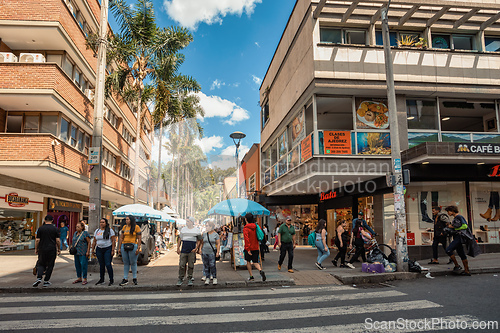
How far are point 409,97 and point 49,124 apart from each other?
15683mm

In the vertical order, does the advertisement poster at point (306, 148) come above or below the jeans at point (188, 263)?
above

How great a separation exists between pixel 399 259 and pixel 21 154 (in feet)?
45.7

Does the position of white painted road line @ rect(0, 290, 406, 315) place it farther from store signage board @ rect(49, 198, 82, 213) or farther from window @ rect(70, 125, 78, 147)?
store signage board @ rect(49, 198, 82, 213)

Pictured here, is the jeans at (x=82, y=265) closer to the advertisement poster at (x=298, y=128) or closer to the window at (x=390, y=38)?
the advertisement poster at (x=298, y=128)

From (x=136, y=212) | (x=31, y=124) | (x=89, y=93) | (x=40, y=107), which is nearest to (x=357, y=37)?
(x=136, y=212)

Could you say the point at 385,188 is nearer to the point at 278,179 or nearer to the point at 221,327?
the point at 278,179

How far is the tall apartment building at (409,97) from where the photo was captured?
13.0 m

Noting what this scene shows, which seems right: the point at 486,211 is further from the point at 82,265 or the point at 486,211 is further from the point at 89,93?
the point at 89,93

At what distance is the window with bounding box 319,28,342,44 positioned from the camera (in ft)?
46.0

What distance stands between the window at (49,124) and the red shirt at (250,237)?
37.7 feet

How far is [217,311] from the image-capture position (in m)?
6.20

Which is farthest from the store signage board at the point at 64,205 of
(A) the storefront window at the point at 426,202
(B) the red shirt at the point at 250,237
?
(A) the storefront window at the point at 426,202

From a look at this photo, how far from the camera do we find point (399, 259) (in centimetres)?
966

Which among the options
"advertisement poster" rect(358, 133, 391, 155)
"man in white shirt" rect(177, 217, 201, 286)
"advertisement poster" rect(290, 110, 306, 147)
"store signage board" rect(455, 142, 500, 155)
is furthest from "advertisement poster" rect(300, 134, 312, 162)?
"man in white shirt" rect(177, 217, 201, 286)
